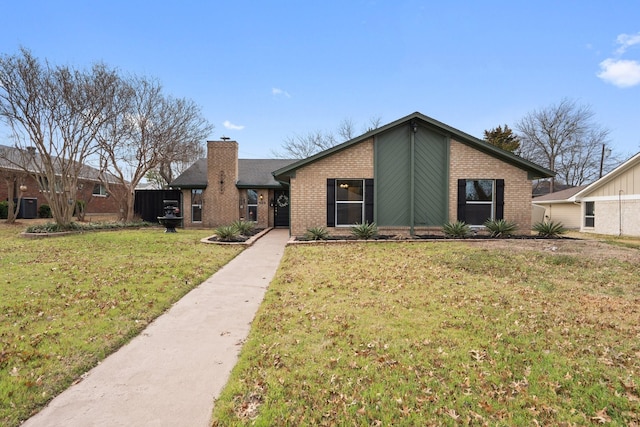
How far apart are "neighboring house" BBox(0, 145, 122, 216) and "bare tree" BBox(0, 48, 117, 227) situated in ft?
5.54

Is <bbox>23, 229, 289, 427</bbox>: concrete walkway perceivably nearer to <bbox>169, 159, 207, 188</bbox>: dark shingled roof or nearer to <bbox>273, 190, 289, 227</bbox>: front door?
<bbox>273, 190, 289, 227</bbox>: front door

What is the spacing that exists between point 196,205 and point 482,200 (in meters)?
14.0

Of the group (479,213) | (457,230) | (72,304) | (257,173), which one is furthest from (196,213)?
(479,213)

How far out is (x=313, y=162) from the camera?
1180cm

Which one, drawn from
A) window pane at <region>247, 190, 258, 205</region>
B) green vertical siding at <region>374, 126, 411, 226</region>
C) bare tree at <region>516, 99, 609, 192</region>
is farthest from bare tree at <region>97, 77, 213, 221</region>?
bare tree at <region>516, 99, 609, 192</region>

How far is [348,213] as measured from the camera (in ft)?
39.5

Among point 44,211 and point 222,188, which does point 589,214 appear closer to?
point 222,188

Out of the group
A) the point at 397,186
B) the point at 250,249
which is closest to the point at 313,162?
the point at 397,186

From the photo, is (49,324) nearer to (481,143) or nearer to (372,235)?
(372,235)

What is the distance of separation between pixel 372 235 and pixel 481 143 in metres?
5.16

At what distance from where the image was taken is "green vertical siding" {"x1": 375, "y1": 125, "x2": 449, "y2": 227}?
38.9 ft

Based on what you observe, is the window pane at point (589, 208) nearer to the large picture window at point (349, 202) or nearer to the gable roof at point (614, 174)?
the gable roof at point (614, 174)

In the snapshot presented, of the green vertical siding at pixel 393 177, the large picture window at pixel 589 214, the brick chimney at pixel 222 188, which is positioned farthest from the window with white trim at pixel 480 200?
the brick chimney at pixel 222 188

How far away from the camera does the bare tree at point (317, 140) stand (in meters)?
32.0
